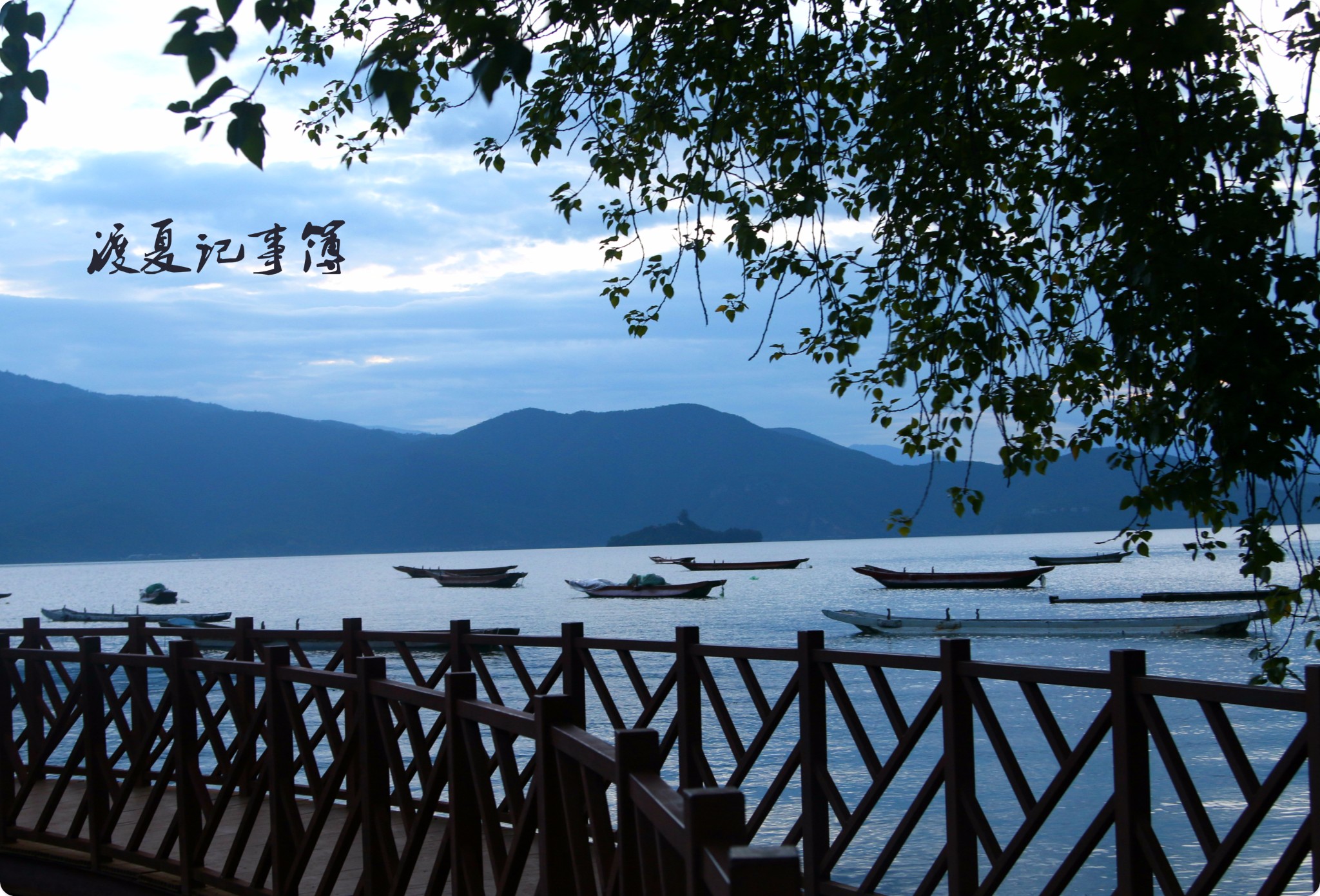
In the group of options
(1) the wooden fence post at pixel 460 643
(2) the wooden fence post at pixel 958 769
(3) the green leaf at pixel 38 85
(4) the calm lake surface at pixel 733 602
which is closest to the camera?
(3) the green leaf at pixel 38 85

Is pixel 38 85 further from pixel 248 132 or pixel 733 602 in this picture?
pixel 733 602

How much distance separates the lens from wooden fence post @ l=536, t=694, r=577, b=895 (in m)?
3.17

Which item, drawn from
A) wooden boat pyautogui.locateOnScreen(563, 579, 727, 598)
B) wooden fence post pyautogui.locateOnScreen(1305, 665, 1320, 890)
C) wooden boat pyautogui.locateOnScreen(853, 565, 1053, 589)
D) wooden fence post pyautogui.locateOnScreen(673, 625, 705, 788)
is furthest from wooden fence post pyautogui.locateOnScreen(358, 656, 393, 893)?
wooden boat pyautogui.locateOnScreen(853, 565, 1053, 589)

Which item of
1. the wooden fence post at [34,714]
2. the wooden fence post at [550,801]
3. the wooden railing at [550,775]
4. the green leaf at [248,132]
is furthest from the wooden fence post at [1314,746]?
the wooden fence post at [34,714]

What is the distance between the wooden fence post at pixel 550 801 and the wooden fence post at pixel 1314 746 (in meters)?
2.20

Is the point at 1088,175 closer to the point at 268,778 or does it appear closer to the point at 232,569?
the point at 268,778

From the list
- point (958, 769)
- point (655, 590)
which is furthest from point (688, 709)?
point (655, 590)

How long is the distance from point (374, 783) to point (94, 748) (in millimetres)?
2835

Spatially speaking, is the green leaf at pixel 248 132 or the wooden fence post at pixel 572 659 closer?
the green leaf at pixel 248 132

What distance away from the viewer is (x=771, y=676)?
120 ft

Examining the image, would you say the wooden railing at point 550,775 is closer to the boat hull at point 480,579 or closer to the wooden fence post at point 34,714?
the wooden fence post at point 34,714

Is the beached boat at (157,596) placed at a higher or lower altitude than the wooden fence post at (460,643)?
lower

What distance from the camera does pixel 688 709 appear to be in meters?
6.36

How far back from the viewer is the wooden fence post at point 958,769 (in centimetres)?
490
